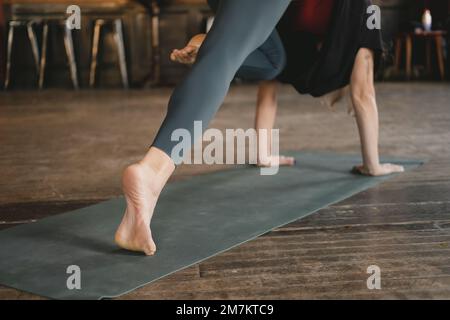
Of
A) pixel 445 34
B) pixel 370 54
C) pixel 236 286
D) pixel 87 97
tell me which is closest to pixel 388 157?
pixel 370 54

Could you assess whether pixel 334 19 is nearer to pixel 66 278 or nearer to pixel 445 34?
Result: pixel 66 278

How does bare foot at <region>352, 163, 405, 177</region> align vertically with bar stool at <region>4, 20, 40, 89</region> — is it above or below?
below

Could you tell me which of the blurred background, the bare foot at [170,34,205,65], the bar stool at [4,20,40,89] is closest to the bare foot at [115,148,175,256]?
the bare foot at [170,34,205,65]

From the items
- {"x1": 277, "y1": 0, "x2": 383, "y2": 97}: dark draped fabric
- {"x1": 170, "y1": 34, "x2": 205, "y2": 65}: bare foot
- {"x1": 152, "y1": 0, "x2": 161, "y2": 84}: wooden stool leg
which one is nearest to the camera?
{"x1": 170, "y1": 34, "x2": 205, "y2": 65}: bare foot

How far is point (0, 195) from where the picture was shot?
209 centimetres

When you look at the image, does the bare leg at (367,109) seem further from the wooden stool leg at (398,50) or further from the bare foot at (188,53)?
the wooden stool leg at (398,50)

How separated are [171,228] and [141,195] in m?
0.30

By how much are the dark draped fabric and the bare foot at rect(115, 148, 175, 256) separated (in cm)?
99

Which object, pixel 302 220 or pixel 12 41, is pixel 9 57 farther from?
pixel 302 220

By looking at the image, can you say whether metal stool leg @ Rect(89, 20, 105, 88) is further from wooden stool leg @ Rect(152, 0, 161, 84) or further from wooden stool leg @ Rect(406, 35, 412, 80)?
wooden stool leg @ Rect(406, 35, 412, 80)

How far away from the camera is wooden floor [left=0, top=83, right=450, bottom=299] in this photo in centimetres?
126

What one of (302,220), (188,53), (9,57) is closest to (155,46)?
(9,57)

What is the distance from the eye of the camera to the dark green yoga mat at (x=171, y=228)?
51.6 inches
